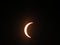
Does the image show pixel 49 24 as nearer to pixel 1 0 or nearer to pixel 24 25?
pixel 24 25

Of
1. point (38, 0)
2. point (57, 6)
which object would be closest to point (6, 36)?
point (38, 0)

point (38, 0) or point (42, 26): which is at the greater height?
point (38, 0)

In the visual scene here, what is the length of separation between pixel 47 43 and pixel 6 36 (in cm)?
72

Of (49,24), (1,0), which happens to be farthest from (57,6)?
(1,0)

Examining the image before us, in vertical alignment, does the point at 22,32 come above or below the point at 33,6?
below

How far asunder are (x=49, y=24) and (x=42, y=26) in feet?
0.43

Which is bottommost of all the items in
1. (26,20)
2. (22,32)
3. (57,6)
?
(22,32)

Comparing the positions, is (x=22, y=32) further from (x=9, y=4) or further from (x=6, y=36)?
(x=9, y=4)

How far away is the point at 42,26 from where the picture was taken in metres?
Result: 2.34

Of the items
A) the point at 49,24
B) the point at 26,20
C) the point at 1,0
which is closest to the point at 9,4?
the point at 1,0

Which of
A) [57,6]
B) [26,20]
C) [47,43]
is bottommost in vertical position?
[47,43]

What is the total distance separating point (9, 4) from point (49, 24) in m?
0.80

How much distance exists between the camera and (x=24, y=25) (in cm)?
231

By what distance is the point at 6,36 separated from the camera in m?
2.31
